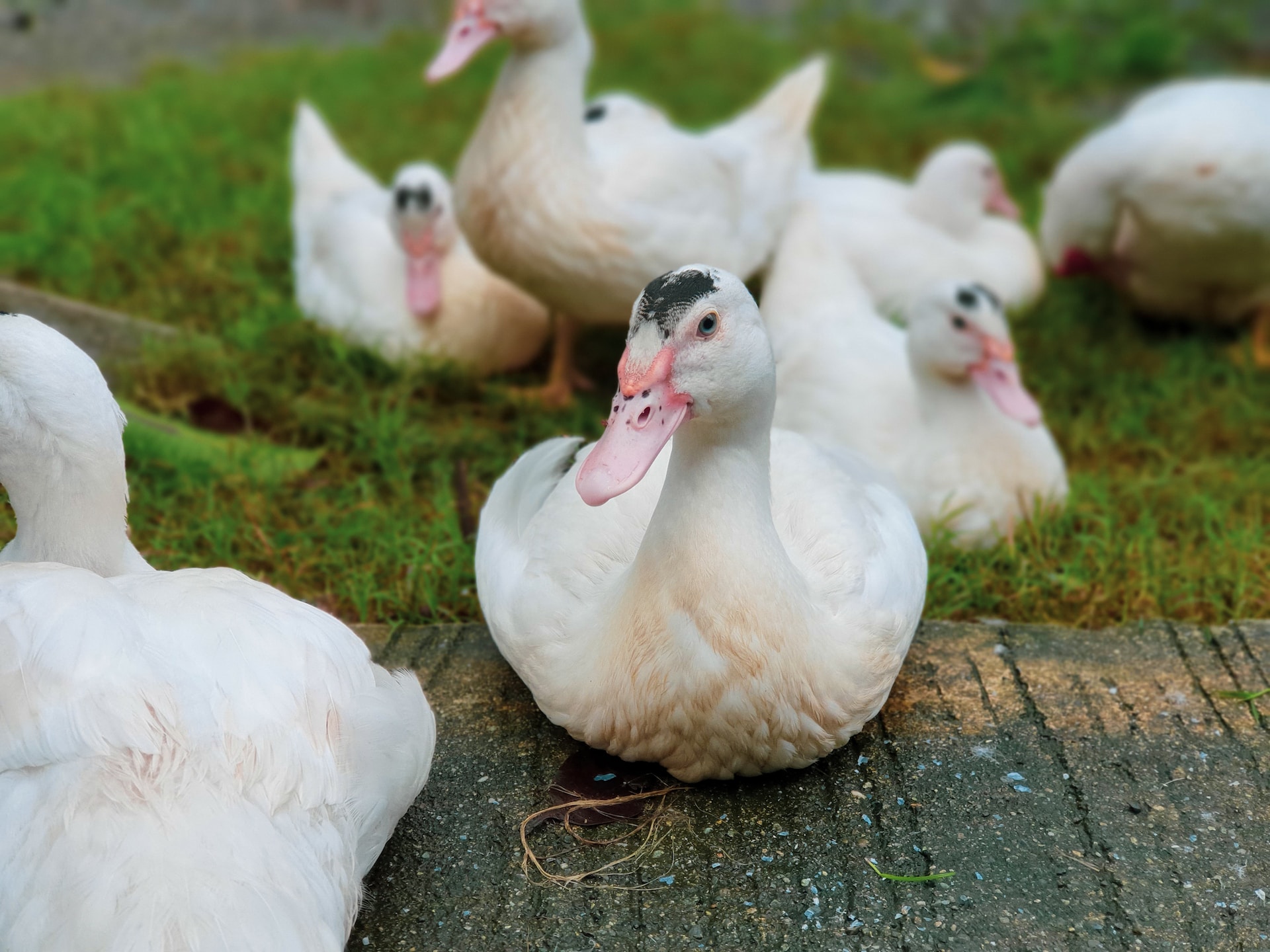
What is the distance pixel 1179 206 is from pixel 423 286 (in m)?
2.71

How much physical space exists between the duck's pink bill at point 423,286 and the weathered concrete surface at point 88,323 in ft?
2.77

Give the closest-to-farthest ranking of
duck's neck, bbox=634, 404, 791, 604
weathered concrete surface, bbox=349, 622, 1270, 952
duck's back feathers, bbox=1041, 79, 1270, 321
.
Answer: weathered concrete surface, bbox=349, 622, 1270, 952
duck's neck, bbox=634, 404, 791, 604
duck's back feathers, bbox=1041, 79, 1270, 321

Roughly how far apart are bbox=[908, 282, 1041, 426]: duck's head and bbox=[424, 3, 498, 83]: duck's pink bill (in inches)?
62.2

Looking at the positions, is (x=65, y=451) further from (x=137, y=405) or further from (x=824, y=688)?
(x=137, y=405)

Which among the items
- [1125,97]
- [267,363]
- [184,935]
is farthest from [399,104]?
[184,935]

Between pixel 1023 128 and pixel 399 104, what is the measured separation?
146 inches

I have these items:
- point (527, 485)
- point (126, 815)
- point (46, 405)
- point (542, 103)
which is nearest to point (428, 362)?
point (542, 103)

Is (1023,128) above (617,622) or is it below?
below

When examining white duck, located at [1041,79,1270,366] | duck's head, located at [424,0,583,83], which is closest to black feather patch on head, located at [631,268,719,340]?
duck's head, located at [424,0,583,83]

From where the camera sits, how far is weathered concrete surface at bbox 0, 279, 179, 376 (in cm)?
403

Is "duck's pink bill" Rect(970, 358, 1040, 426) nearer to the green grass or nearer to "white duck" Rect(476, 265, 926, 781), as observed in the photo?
the green grass

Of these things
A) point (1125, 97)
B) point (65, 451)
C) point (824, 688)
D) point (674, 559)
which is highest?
point (65, 451)

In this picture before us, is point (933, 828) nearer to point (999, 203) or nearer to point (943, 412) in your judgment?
point (943, 412)

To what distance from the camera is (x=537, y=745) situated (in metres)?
2.46
